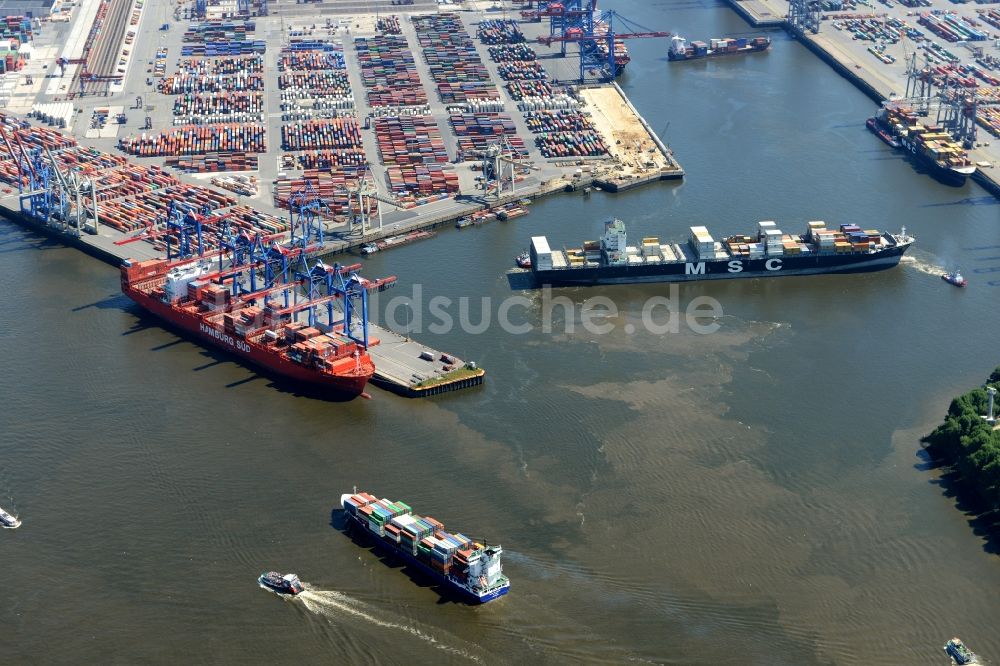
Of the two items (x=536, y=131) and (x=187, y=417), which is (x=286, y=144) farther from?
(x=187, y=417)

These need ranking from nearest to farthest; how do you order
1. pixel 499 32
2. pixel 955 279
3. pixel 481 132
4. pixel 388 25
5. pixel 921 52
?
pixel 955 279 → pixel 481 132 → pixel 921 52 → pixel 499 32 → pixel 388 25

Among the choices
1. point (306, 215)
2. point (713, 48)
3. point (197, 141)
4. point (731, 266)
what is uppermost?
point (713, 48)

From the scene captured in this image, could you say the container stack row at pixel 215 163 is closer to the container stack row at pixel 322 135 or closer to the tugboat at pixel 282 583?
the container stack row at pixel 322 135

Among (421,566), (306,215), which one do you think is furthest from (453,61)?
(421,566)

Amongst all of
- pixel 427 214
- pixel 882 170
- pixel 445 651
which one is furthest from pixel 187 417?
pixel 882 170

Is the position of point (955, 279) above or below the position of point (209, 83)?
A: below

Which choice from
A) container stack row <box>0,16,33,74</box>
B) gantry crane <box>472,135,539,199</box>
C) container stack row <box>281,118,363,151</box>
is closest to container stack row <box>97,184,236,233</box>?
container stack row <box>281,118,363,151</box>

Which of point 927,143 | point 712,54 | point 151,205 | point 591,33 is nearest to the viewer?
point 151,205

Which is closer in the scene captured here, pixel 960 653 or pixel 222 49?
pixel 960 653

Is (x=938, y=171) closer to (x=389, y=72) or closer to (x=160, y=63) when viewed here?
(x=389, y=72)
